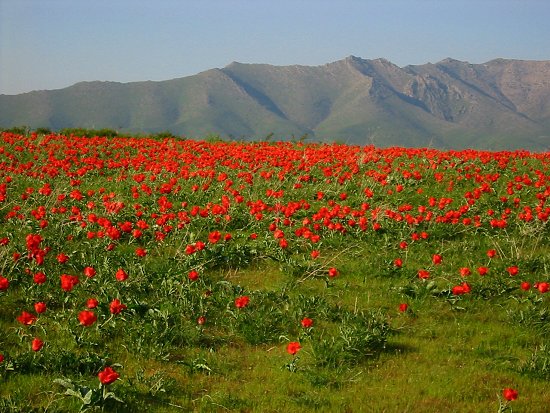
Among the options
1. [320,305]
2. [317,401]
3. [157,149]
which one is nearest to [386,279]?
[320,305]

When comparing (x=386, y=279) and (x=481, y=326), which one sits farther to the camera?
(x=386, y=279)

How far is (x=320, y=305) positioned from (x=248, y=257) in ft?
6.35

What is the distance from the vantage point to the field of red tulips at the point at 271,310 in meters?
5.33

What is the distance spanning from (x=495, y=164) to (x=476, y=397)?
11745 mm

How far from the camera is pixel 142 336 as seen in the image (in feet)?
20.0

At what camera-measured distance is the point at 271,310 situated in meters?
7.02

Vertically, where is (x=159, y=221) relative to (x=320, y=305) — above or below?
above

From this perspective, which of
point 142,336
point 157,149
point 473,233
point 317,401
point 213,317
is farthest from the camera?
point 157,149

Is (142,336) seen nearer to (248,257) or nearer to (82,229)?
(248,257)

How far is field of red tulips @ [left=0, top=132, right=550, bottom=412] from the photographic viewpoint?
5332 millimetres

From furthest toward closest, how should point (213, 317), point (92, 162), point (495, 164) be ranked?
point (495, 164) < point (92, 162) < point (213, 317)

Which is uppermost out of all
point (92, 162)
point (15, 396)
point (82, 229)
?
point (92, 162)

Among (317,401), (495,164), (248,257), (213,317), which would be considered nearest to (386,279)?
(248,257)

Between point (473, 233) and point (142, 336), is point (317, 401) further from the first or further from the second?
point (473, 233)
